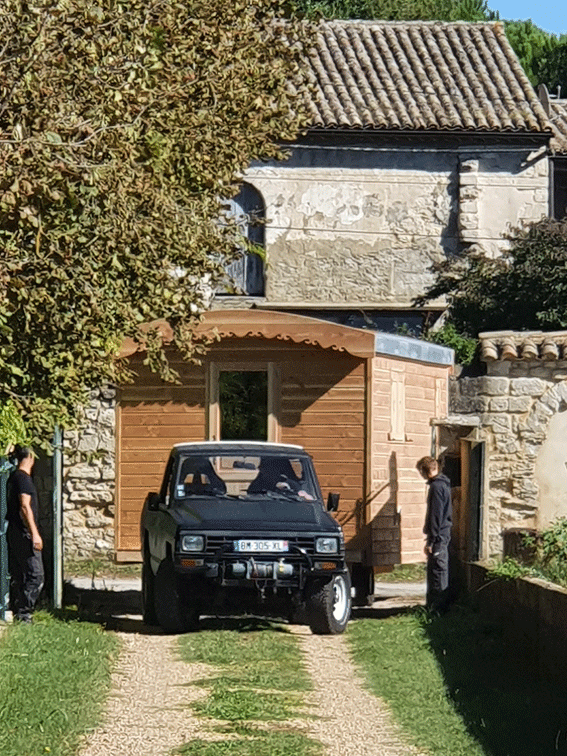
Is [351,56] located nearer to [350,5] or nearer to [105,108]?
[350,5]

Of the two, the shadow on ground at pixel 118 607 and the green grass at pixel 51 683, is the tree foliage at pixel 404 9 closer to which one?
the shadow on ground at pixel 118 607

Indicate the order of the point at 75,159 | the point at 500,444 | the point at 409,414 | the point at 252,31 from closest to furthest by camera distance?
1. the point at 75,159
2. the point at 252,31
3. the point at 409,414
4. the point at 500,444

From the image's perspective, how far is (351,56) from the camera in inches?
1298

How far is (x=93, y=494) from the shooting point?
21891 mm

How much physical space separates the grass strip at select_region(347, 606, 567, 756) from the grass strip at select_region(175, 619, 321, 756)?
26.1 inches

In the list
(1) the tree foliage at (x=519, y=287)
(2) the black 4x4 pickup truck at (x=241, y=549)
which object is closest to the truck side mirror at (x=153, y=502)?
(2) the black 4x4 pickup truck at (x=241, y=549)

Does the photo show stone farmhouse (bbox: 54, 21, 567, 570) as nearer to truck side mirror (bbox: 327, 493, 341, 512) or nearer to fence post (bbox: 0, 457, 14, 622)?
truck side mirror (bbox: 327, 493, 341, 512)

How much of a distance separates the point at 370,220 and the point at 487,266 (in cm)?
334

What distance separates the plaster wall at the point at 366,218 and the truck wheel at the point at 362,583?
1337cm

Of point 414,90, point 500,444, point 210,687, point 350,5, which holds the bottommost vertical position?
point 210,687

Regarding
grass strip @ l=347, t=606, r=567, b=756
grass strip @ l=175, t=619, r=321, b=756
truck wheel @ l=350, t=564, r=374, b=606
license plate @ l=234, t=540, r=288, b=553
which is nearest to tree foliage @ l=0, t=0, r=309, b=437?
license plate @ l=234, t=540, r=288, b=553

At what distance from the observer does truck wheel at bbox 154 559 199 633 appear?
1463 cm

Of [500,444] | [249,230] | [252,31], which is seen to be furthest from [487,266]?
[252,31]

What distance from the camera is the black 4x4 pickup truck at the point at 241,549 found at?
14.4 m
